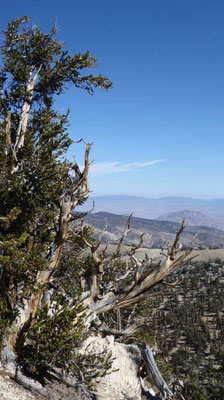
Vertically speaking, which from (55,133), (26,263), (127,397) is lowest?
(127,397)

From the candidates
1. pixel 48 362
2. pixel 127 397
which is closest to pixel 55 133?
pixel 48 362

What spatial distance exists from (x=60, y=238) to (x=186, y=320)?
3712 cm

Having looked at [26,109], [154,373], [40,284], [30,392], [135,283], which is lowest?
[154,373]

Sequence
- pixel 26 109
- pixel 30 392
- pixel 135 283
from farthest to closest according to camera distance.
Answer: pixel 26 109, pixel 135 283, pixel 30 392

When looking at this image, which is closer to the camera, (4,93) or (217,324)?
(4,93)

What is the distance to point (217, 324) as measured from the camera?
1496 inches

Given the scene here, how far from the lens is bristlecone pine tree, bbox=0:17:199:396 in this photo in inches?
266

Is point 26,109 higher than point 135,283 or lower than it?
higher

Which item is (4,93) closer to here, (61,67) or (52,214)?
(61,67)

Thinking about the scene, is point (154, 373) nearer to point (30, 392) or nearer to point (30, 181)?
point (30, 392)

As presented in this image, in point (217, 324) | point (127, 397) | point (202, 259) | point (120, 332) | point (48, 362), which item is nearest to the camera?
point (48, 362)

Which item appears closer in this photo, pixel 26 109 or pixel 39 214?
pixel 39 214

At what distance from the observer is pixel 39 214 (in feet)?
28.8

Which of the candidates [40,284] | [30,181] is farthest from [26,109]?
[40,284]
